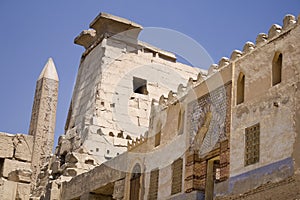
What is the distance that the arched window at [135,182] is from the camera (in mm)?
16016

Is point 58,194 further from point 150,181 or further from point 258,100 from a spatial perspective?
point 258,100

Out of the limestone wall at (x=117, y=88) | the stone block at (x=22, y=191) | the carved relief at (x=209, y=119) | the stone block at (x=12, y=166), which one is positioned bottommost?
the stone block at (x=22, y=191)

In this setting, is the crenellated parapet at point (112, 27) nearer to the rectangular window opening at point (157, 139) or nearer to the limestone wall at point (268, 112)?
the rectangular window opening at point (157, 139)

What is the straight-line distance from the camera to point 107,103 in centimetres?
2092

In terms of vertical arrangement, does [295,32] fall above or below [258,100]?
above

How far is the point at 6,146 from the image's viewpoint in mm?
13367

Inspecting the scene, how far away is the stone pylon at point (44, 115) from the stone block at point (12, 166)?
15742mm

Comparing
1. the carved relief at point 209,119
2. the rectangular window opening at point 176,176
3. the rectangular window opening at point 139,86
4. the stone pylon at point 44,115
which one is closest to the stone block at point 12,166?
the rectangular window opening at point 176,176

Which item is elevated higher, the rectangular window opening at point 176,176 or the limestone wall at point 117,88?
the limestone wall at point 117,88

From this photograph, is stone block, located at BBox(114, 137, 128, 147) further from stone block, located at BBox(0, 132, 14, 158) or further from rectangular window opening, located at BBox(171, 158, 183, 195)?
stone block, located at BBox(0, 132, 14, 158)

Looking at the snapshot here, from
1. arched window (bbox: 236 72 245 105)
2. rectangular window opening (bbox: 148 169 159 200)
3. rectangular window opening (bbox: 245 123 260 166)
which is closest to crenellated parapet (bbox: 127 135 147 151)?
rectangular window opening (bbox: 148 169 159 200)

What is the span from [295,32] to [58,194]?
10.3 m

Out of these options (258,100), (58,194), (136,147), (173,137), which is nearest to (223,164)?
(258,100)

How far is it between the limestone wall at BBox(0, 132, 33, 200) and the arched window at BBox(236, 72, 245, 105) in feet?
14.1
